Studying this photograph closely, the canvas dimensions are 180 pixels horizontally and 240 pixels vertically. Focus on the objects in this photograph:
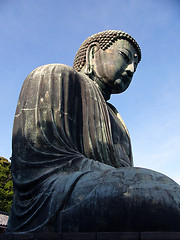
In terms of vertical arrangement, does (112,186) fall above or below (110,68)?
below

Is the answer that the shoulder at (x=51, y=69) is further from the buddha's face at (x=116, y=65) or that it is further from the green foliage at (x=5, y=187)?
the green foliage at (x=5, y=187)

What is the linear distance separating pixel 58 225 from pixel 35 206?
1.94ft

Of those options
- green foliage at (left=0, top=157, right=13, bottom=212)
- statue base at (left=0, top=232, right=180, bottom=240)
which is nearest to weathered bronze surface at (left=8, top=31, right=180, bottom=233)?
statue base at (left=0, top=232, right=180, bottom=240)

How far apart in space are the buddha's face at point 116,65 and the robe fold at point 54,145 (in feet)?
2.22

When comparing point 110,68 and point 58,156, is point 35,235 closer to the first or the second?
point 58,156

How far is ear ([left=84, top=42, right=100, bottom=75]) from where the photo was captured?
6211 millimetres

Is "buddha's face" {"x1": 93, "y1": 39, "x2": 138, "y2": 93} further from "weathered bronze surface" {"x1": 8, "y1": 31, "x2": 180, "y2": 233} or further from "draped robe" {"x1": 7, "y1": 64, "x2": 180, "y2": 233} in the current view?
"draped robe" {"x1": 7, "y1": 64, "x2": 180, "y2": 233}

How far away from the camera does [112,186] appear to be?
9.80 feet

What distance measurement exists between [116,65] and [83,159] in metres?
2.53

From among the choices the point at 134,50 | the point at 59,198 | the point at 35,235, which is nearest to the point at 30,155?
the point at 59,198

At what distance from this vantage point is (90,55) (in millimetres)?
6402

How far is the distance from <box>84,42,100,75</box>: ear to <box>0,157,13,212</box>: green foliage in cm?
1770

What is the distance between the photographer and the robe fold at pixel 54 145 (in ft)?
11.5

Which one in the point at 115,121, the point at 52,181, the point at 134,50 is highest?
the point at 134,50
